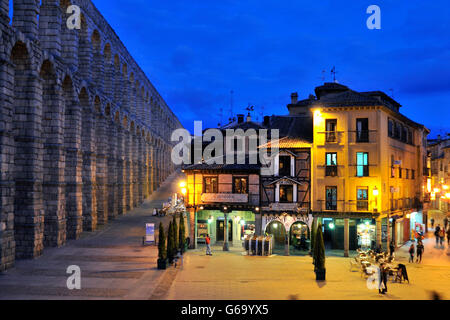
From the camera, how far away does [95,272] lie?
2447 centimetres

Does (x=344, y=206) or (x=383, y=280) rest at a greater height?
(x=344, y=206)

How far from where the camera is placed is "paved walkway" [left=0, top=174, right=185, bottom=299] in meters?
20.0

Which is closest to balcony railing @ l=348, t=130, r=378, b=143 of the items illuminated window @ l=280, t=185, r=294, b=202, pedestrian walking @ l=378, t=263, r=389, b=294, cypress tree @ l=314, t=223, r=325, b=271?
illuminated window @ l=280, t=185, r=294, b=202

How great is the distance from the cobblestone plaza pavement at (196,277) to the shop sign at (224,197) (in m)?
4.29

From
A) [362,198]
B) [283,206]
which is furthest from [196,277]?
[362,198]

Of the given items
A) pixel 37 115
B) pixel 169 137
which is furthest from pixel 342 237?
pixel 169 137

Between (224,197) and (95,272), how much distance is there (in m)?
13.2

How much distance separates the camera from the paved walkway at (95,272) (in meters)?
20.0

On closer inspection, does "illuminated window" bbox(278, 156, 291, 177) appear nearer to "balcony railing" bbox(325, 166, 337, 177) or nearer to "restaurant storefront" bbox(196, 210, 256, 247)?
"balcony railing" bbox(325, 166, 337, 177)

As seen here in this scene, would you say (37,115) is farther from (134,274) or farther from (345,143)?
(345,143)

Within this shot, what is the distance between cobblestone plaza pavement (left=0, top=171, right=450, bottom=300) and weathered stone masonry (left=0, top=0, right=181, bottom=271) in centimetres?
259

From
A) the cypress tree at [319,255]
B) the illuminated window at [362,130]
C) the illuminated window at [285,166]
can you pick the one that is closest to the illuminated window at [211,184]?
the illuminated window at [285,166]

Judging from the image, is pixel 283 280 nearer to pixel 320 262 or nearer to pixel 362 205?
pixel 320 262

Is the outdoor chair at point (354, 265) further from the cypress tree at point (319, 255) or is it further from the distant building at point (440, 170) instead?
the distant building at point (440, 170)
